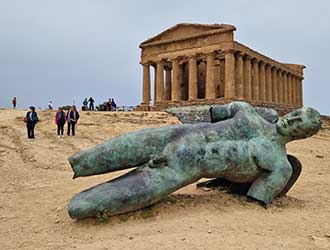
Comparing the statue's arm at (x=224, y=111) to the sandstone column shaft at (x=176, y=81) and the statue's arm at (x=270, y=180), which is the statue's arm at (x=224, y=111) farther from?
the sandstone column shaft at (x=176, y=81)

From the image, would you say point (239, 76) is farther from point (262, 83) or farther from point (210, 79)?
point (262, 83)

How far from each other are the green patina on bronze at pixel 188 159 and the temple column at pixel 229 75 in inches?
1241

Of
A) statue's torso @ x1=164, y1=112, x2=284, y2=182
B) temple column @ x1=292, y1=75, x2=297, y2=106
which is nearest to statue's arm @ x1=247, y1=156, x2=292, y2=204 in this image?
statue's torso @ x1=164, y1=112, x2=284, y2=182

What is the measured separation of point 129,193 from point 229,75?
33.6 m

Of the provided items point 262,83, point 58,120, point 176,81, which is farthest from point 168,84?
point 58,120

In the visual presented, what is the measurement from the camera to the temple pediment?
120 ft

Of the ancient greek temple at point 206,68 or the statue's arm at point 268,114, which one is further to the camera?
the ancient greek temple at point 206,68

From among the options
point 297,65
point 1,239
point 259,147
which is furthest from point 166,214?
point 297,65

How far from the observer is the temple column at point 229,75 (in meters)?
36.9

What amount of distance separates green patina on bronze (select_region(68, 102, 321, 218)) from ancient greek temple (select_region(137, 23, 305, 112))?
30.8 metres

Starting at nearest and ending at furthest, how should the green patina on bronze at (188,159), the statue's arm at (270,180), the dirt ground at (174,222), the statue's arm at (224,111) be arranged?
the dirt ground at (174,222), the green patina on bronze at (188,159), the statue's arm at (270,180), the statue's arm at (224,111)

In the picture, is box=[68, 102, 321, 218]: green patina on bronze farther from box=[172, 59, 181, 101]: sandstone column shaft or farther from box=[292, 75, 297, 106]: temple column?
box=[292, 75, 297, 106]: temple column

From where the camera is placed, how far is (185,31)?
39625 millimetres

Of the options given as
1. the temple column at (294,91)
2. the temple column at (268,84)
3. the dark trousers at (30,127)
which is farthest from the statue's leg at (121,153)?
the temple column at (294,91)
